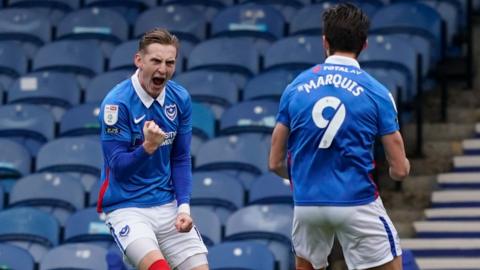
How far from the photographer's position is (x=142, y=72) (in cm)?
852

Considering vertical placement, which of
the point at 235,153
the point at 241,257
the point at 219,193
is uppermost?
the point at 235,153

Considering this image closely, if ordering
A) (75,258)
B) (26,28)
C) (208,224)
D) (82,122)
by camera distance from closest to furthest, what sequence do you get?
(75,258) → (208,224) → (82,122) → (26,28)

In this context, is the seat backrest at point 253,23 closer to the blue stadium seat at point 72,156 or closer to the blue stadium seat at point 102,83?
the blue stadium seat at point 102,83

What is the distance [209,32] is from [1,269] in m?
4.24

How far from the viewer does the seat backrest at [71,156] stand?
13.2 metres

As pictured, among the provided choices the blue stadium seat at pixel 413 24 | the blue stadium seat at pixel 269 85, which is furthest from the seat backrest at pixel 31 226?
the blue stadium seat at pixel 413 24

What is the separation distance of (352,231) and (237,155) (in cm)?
485

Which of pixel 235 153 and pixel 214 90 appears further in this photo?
pixel 214 90

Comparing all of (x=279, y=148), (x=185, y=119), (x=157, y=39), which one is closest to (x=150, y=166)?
(x=185, y=119)

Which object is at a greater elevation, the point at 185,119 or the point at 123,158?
the point at 185,119

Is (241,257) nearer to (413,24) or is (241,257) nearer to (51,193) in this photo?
(51,193)

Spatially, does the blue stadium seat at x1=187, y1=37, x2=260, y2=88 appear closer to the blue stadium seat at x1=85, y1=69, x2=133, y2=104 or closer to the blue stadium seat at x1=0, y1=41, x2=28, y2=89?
→ the blue stadium seat at x1=85, y1=69, x2=133, y2=104

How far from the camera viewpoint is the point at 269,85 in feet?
44.6

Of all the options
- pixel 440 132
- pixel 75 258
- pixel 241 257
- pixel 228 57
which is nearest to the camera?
pixel 241 257
